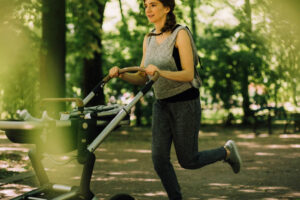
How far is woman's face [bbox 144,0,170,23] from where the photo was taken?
167 inches

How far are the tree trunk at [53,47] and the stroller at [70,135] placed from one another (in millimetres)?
5533

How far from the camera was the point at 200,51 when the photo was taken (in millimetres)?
17984

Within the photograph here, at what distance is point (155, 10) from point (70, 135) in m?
1.29

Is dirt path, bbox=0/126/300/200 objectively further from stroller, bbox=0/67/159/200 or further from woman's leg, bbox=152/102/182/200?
stroller, bbox=0/67/159/200

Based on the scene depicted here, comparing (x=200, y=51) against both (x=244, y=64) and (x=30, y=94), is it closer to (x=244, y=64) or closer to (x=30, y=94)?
(x=244, y=64)

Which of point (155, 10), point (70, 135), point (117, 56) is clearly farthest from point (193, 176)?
point (117, 56)

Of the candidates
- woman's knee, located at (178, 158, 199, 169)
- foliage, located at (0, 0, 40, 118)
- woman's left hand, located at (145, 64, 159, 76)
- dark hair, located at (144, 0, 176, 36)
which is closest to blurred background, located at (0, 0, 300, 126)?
foliage, located at (0, 0, 40, 118)

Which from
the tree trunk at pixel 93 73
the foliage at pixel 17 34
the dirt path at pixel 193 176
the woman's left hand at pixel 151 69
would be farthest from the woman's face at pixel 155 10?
the tree trunk at pixel 93 73

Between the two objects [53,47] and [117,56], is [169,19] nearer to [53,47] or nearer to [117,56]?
[53,47]

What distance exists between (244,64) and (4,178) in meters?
12.0

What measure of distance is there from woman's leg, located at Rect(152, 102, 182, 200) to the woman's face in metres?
0.75

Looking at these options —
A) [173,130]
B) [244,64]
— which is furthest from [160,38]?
[244,64]

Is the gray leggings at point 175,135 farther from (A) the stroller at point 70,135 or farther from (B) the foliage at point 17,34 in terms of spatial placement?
(B) the foliage at point 17,34

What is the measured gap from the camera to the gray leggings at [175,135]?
429 cm
